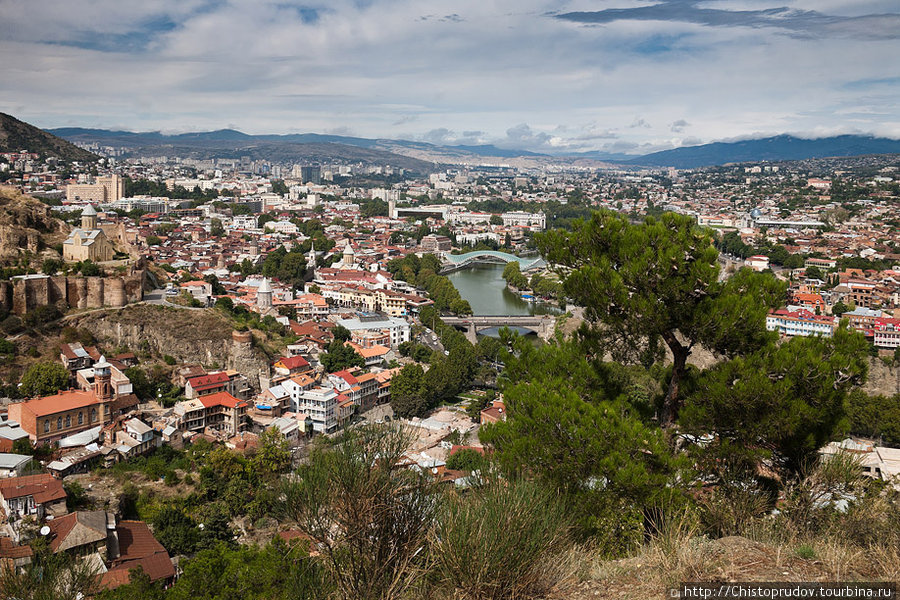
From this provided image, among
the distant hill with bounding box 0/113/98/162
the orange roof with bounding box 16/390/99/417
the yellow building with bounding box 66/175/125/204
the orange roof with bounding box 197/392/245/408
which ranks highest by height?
the distant hill with bounding box 0/113/98/162

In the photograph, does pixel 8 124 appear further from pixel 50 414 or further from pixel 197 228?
pixel 50 414

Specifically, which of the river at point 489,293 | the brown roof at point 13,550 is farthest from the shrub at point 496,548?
the river at point 489,293

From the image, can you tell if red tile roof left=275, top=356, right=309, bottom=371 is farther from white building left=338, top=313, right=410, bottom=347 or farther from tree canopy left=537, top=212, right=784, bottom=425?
tree canopy left=537, top=212, right=784, bottom=425

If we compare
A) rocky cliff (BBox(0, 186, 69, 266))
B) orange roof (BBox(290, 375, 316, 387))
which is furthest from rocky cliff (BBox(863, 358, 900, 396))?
rocky cliff (BBox(0, 186, 69, 266))

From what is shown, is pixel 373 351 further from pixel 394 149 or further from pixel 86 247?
pixel 394 149

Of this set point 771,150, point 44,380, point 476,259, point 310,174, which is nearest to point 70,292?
point 44,380

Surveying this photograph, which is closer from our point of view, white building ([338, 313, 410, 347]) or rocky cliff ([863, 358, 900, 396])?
rocky cliff ([863, 358, 900, 396])
